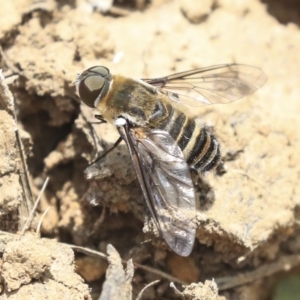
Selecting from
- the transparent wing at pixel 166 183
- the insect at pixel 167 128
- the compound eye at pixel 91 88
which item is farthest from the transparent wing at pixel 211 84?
the transparent wing at pixel 166 183

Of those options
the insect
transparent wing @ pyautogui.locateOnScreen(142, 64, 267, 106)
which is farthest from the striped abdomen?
transparent wing @ pyautogui.locateOnScreen(142, 64, 267, 106)

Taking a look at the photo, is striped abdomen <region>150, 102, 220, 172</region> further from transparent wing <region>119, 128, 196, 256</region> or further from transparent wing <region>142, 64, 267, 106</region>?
transparent wing <region>142, 64, 267, 106</region>

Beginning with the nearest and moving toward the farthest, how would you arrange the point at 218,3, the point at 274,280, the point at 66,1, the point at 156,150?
the point at 156,150
the point at 274,280
the point at 66,1
the point at 218,3

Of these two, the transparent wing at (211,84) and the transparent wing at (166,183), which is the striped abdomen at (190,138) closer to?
the transparent wing at (166,183)

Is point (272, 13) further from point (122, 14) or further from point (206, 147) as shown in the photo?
point (206, 147)

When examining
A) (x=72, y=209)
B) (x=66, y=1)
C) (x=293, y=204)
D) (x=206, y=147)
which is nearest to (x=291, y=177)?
(x=293, y=204)

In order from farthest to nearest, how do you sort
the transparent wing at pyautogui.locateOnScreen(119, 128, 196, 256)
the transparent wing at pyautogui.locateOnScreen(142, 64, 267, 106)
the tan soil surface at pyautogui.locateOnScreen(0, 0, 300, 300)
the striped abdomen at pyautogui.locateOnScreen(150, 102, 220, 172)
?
the transparent wing at pyautogui.locateOnScreen(142, 64, 267, 106) < the striped abdomen at pyautogui.locateOnScreen(150, 102, 220, 172) < the tan soil surface at pyautogui.locateOnScreen(0, 0, 300, 300) < the transparent wing at pyautogui.locateOnScreen(119, 128, 196, 256)
